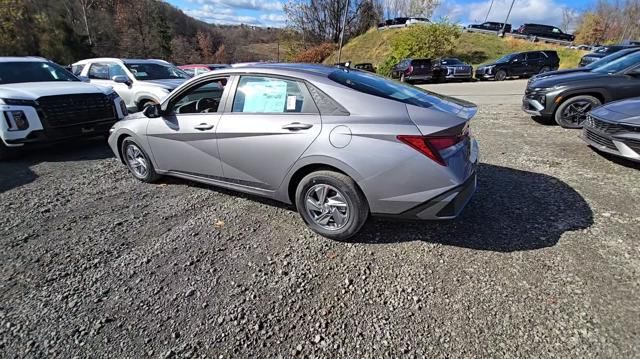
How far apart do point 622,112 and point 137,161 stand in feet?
22.4

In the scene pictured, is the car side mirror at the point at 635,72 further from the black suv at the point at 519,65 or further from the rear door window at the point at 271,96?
the black suv at the point at 519,65

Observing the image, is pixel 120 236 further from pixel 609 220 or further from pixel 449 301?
pixel 609 220

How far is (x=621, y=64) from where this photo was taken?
6.14 metres

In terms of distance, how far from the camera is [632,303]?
2.09 metres

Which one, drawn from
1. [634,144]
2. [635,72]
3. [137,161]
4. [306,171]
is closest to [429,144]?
[306,171]

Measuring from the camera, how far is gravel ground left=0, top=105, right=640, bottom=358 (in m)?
1.92

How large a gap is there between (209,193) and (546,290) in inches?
141

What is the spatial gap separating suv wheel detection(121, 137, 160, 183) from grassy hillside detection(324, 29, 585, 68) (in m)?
32.5

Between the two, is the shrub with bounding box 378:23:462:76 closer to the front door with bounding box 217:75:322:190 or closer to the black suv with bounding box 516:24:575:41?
the black suv with bounding box 516:24:575:41

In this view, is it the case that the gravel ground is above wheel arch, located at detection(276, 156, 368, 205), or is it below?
below

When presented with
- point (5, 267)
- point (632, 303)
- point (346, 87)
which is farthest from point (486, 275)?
point (5, 267)

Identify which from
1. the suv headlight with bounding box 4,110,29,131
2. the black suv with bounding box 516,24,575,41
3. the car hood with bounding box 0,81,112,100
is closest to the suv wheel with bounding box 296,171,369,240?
the suv headlight with bounding box 4,110,29,131

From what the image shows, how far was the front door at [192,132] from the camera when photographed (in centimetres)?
331

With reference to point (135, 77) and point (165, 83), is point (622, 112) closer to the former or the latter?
point (165, 83)
